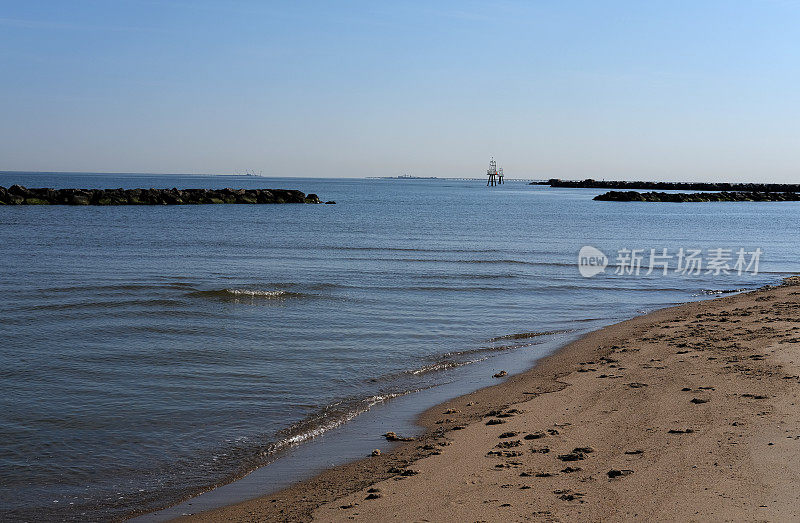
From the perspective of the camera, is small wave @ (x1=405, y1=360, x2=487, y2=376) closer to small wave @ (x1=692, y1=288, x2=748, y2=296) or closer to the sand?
the sand

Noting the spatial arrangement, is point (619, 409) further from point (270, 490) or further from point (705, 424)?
point (270, 490)

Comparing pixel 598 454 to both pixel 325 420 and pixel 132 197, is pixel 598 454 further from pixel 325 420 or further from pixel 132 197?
pixel 132 197

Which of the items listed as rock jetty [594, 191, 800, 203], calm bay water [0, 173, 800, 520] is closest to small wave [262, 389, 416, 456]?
calm bay water [0, 173, 800, 520]

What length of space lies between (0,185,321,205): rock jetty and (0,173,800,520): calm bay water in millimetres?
35329

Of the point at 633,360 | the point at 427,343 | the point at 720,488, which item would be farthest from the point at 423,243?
the point at 720,488

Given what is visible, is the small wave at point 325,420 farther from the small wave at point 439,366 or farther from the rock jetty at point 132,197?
the rock jetty at point 132,197

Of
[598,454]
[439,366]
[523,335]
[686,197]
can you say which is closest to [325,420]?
[439,366]

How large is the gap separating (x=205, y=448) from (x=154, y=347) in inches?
203

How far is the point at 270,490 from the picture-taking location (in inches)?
241

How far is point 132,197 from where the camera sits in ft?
223

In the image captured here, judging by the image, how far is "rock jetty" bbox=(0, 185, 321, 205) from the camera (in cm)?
6372

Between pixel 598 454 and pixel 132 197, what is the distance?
6866 cm

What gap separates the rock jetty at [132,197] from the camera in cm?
6372

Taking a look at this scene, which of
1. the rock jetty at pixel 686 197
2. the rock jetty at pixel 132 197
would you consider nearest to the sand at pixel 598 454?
the rock jetty at pixel 132 197
